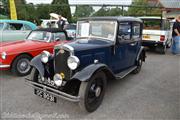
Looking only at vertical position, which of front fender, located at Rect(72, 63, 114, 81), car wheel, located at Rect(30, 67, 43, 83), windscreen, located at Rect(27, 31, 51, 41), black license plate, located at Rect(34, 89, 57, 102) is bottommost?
black license plate, located at Rect(34, 89, 57, 102)

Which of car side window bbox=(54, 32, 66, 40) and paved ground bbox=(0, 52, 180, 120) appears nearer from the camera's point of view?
paved ground bbox=(0, 52, 180, 120)

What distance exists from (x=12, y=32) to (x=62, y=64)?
598 cm

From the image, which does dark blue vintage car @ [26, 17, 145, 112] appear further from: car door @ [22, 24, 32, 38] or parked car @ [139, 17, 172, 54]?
car door @ [22, 24, 32, 38]

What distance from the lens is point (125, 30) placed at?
4.66 metres

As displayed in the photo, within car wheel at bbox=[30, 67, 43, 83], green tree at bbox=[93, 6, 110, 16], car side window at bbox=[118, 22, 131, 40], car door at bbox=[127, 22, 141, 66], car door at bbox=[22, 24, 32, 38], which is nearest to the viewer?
car wheel at bbox=[30, 67, 43, 83]

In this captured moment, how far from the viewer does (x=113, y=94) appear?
4.25 meters

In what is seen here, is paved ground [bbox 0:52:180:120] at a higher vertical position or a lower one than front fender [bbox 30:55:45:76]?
lower

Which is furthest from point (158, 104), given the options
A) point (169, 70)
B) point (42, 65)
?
point (169, 70)

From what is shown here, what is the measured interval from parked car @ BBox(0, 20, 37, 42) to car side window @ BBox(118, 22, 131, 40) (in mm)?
5806

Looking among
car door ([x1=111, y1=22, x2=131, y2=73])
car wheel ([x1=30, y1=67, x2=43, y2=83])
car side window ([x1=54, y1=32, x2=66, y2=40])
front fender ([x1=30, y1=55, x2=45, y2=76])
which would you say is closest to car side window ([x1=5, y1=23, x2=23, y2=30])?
car side window ([x1=54, y1=32, x2=66, y2=40])

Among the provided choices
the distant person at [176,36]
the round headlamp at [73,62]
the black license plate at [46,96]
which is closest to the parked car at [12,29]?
the black license plate at [46,96]

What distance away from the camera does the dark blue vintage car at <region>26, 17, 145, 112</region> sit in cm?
328

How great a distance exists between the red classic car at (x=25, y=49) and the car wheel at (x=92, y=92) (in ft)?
9.16

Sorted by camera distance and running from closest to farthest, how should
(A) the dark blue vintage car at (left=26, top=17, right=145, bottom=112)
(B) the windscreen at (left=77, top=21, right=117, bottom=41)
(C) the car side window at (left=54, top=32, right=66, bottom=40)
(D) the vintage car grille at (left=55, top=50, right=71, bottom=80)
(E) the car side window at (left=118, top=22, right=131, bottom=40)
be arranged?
1. (A) the dark blue vintage car at (left=26, top=17, right=145, bottom=112)
2. (D) the vintage car grille at (left=55, top=50, right=71, bottom=80)
3. (B) the windscreen at (left=77, top=21, right=117, bottom=41)
4. (E) the car side window at (left=118, top=22, right=131, bottom=40)
5. (C) the car side window at (left=54, top=32, right=66, bottom=40)
